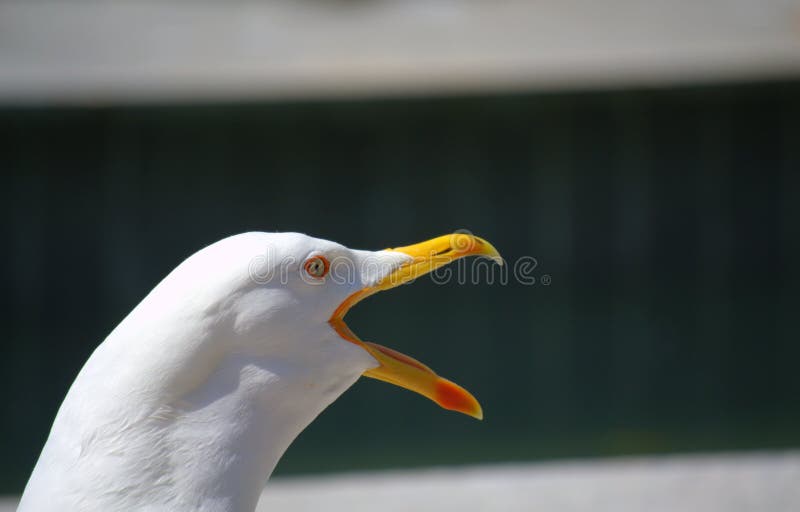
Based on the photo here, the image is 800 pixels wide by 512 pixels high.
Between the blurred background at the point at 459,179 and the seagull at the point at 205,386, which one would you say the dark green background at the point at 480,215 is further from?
the seagull at the point at 205,386

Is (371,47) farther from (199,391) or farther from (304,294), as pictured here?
(199,391)

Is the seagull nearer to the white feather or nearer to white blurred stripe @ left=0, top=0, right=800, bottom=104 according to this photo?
the white feather

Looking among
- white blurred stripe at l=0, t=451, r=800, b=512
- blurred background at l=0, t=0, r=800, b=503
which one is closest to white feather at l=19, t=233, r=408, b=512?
white blurred stripe at l=0, t=451, r=800, b=512

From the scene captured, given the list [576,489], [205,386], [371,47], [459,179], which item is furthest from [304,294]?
[371,47]

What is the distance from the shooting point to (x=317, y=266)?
4.08ft

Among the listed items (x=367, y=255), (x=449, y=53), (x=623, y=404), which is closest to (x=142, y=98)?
(x=449, y=53)

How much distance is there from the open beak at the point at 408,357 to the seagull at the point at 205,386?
5cm

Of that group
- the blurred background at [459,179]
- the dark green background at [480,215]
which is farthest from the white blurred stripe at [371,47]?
the dark green background at [480,215]

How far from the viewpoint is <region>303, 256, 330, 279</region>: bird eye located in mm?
1230

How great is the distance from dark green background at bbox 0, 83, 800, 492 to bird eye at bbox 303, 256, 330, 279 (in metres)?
4.59

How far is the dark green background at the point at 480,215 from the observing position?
6223 millimetres

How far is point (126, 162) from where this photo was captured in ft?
22.0

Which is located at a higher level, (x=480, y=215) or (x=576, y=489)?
(x=480, y=215)

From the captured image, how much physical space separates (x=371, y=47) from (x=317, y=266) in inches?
242
